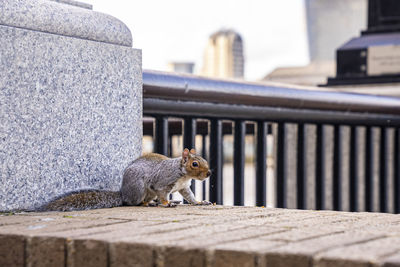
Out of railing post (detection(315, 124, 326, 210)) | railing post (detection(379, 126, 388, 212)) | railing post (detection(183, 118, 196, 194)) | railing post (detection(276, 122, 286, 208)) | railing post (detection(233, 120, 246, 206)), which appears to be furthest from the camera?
railing post (detection(379, 126, 388, 212))

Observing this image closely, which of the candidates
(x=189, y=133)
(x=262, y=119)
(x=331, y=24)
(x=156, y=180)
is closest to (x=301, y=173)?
(x=262, y=119)

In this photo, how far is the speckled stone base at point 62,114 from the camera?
357cm

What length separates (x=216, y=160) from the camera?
500 cm

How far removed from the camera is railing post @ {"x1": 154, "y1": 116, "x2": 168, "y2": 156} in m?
4.71

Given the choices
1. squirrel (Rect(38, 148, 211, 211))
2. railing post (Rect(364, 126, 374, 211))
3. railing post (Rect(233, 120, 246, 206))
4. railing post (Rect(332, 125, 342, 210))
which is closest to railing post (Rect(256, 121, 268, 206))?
railing post (Rect(233, 120, 246, 206))

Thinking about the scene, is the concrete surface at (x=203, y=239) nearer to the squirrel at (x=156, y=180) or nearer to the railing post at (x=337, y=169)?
the squirrel at (x=156, y=180)

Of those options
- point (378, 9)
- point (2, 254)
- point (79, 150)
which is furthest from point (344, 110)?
point (378, 9)

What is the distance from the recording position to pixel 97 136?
399 centimetres

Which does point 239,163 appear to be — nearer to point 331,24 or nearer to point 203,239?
point 203,239

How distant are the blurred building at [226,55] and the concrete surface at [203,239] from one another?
121 m

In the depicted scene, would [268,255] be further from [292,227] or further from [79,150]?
[79,150]

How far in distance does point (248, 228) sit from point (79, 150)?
143 cm

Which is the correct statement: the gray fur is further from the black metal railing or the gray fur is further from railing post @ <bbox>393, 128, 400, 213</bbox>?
railing post @ <bbox>393, 128, 400, 213</bbox>

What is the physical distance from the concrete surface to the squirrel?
2.34ft
